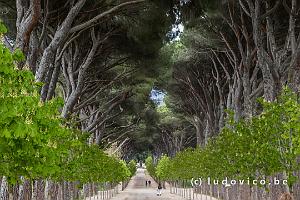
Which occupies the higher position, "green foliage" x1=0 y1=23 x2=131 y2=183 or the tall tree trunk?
"green foliage" x1=0 y1=23 x2=131 y2=183

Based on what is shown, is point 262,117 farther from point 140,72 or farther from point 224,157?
point 140,72

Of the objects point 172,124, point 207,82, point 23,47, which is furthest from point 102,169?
point 172,124

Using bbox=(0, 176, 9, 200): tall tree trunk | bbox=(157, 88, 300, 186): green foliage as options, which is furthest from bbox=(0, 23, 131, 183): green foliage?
bbox=(157, 88, 300, 186): green foliage

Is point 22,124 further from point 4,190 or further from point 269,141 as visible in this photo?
point 269,141

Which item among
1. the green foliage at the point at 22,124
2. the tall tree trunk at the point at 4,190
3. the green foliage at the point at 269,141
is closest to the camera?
the green foliage at the point at 22,124

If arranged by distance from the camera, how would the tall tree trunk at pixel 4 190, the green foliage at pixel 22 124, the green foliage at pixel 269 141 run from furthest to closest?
the green foliage at pixel 269 141 < the tall tree trunk at pixel 4 190 < the green foliage at pixel 22 124

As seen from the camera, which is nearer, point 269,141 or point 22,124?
point 22,124

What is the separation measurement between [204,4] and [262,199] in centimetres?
775

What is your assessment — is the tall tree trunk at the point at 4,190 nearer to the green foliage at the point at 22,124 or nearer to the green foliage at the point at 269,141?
the green foliage at the point at 22,124

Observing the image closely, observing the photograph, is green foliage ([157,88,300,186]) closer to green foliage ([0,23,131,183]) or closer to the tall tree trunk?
the tall tree trunk

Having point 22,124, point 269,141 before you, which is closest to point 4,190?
point 22,124

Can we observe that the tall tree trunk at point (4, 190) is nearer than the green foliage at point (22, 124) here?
No

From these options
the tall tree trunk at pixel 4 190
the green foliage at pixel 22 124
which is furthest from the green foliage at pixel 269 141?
the green foliage at pixel 22 124

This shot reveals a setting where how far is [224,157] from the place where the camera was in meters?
21.2
